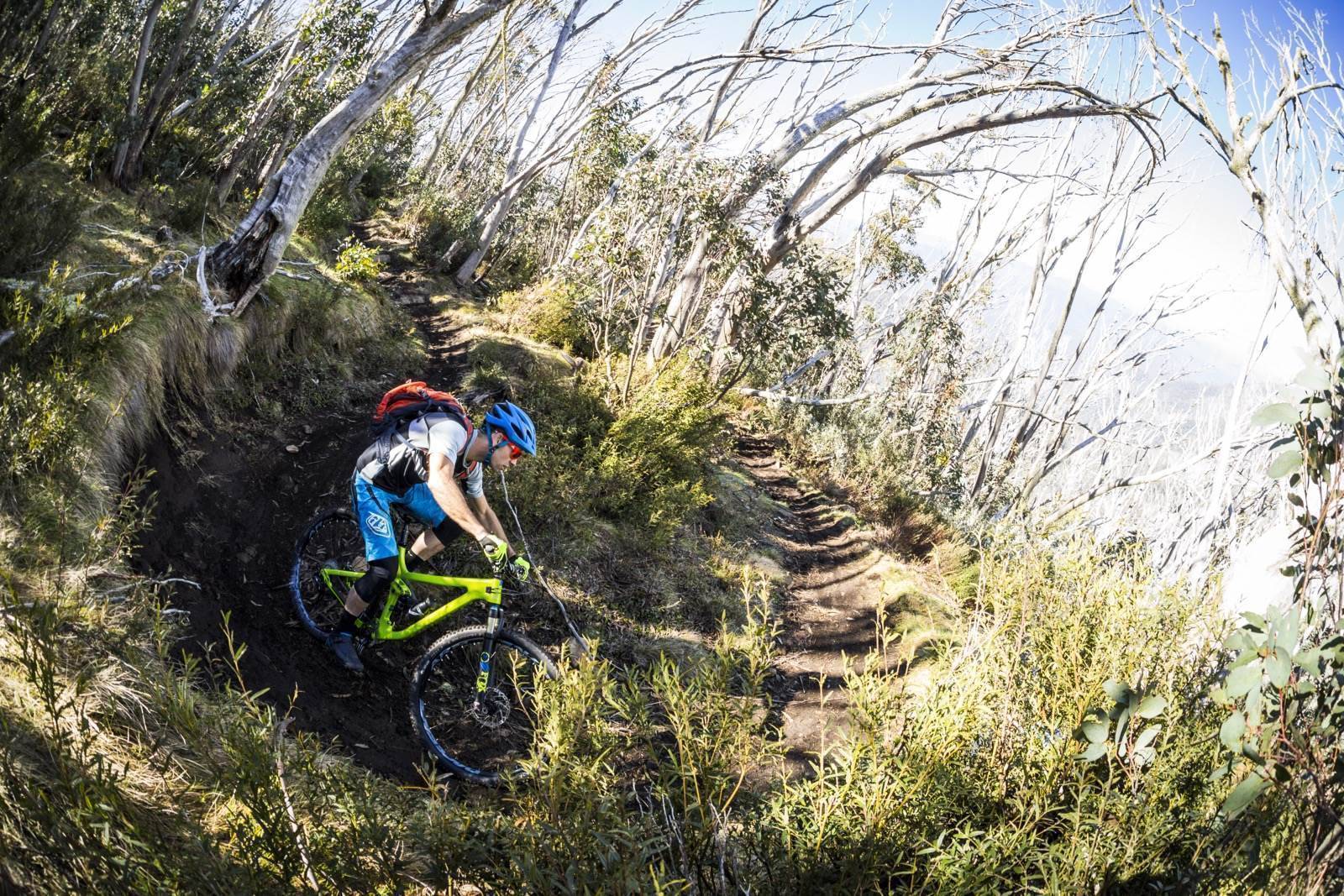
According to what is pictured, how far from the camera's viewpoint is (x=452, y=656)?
4.29 meters

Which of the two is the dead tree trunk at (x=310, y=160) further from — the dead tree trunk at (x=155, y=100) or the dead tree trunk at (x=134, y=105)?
the dead tree trunk at (x=155, y=100)

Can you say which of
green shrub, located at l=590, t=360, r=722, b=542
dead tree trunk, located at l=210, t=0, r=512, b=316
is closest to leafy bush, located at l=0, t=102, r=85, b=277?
dead tree trunk, located at l=210, t=0, r=512, b=316

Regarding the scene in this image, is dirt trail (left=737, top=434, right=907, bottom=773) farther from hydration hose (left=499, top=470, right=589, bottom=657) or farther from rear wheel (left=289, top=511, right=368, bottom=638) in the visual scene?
rear wheel (left=289, top=511, right=368, bottom=638)

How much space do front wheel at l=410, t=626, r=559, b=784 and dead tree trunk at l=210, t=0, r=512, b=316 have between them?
405 cm

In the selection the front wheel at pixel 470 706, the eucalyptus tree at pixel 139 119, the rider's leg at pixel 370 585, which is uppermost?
the eucalyptus tree at pixel 139 119

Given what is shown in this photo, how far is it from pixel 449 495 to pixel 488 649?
2.91ft

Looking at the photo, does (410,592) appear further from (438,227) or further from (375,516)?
(438,227)

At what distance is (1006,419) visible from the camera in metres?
15.7

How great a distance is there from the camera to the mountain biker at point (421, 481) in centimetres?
411

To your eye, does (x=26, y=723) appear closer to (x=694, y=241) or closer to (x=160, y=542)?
(x=160, y=542)

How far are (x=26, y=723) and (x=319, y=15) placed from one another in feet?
28.5

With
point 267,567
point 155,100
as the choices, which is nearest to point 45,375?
point 267,567

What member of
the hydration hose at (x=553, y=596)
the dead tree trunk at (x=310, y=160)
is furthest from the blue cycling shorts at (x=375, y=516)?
the dead tree trunk at (x=310, y=160)

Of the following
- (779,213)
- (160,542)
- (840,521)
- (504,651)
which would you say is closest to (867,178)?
(779,213)
